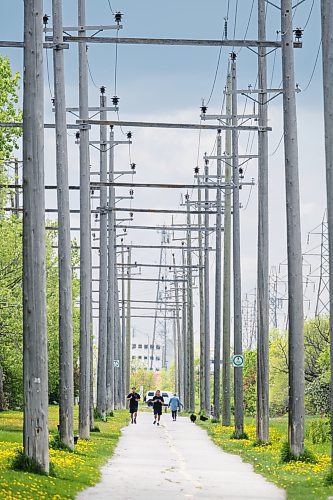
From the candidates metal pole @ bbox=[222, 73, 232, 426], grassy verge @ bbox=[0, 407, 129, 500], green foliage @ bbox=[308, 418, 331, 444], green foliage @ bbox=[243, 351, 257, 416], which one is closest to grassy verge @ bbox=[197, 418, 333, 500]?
green foliage @ bbox=[308, 418, 331, 444]

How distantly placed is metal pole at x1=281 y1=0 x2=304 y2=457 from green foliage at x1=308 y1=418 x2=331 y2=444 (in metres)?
7.51

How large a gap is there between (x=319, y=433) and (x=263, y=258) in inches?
206

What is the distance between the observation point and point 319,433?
35312 millimetres

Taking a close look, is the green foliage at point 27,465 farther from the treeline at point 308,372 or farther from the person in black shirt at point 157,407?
the treeline at point 308,372

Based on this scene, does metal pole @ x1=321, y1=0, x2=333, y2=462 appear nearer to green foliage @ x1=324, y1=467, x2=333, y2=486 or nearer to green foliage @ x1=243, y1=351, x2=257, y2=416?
green foliage @ x1=324, y1=467, x2=333, y2=486

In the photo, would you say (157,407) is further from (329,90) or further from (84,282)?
(329,90)

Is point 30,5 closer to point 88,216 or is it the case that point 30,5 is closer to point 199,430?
point 88,216

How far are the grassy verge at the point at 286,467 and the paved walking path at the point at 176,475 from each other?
0.27 metres

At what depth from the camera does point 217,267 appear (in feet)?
184

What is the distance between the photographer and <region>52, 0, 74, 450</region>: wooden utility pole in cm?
2805

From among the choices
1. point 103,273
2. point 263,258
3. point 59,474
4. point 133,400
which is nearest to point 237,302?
point 263,258

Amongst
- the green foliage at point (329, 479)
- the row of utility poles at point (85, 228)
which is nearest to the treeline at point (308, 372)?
the row of utility poles at point (85, 228)

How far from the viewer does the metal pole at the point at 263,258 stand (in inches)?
1336

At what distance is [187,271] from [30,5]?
70.2 metres
